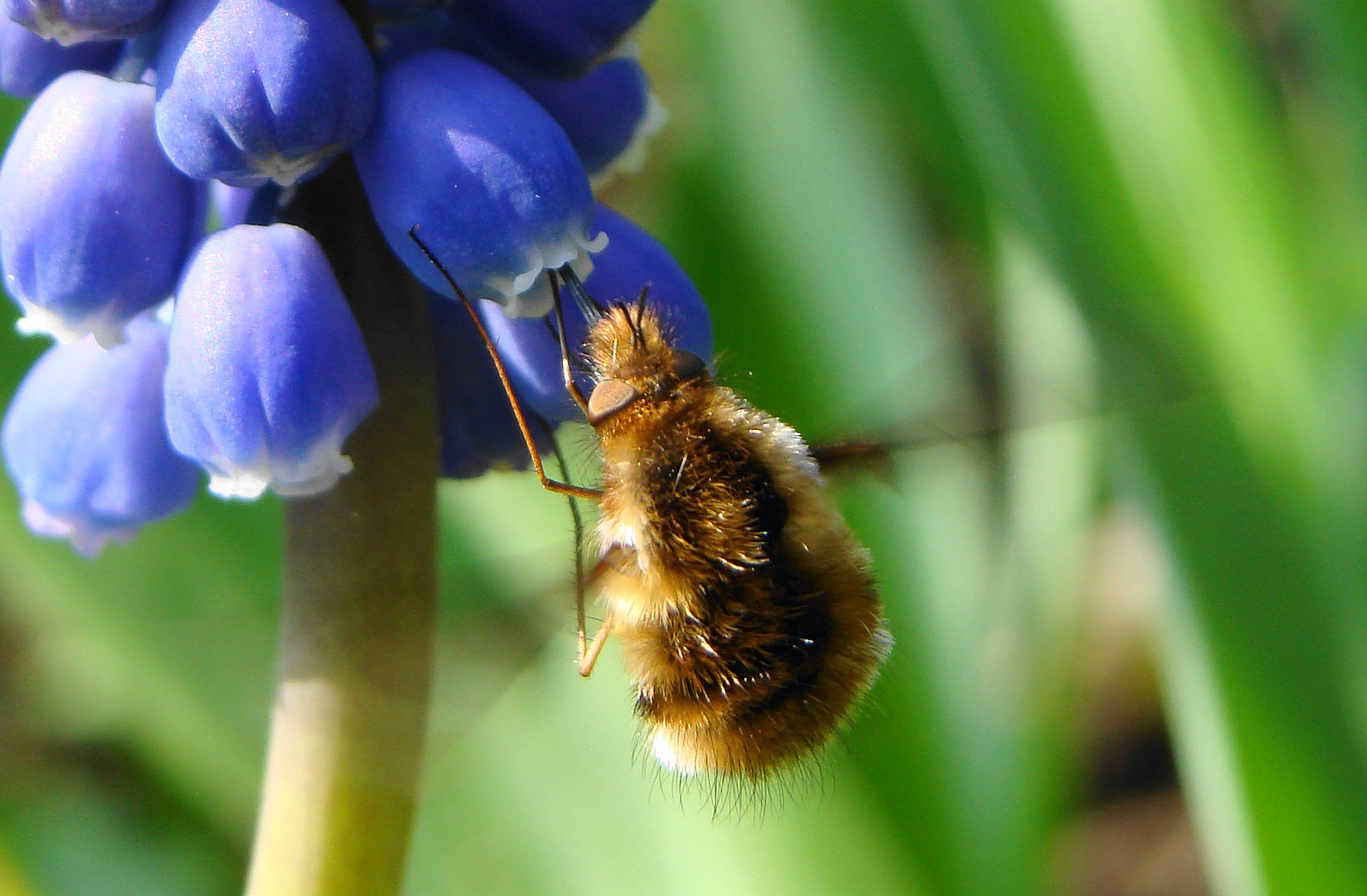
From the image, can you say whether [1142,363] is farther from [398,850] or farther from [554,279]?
[398,850]

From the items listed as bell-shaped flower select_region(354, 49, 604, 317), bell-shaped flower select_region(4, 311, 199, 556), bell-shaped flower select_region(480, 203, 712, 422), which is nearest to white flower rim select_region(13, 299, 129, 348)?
bell-shaped flower select_region(4, 311, 199, 556)

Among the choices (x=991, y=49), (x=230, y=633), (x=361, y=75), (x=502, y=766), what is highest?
(x=991, y=49)

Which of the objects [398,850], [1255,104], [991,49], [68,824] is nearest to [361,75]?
[398,850]

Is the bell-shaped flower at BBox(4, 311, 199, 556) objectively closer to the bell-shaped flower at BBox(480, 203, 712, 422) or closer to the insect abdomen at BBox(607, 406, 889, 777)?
the bell-shaped flower at BBox(480, 203, 712, 422)

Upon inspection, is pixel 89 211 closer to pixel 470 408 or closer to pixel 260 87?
pixel 260 87

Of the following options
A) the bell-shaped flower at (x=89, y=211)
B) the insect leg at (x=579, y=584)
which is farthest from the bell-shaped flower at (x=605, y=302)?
the bell-shaped flower at (x=89, y=211)

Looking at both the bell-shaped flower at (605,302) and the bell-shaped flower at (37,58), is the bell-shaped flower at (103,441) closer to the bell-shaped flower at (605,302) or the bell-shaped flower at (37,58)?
the bell-shaped flower at (37,58)
